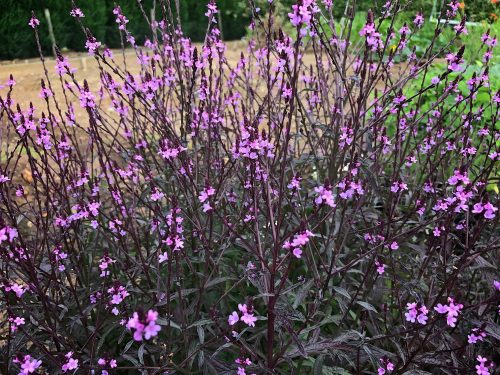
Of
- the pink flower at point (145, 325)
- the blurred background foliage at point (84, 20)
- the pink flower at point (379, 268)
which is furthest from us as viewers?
the blurred background foliage at point (84, 20)

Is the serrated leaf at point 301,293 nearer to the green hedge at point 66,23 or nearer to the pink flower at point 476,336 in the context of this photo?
the pink flower at point 476,336

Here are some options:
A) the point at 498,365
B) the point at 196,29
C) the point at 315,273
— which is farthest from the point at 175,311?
the point at 196,29

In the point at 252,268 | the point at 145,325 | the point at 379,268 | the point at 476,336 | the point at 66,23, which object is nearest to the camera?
the point at 145,325

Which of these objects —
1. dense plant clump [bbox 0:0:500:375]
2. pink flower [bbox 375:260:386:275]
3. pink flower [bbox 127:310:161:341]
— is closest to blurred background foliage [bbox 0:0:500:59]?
dense plant clump [bbox 0:0:500:375]

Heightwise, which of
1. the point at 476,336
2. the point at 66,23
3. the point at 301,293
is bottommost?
the point at 476,336

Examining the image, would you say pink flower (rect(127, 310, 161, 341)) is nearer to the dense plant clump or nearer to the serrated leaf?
the dense plant clump

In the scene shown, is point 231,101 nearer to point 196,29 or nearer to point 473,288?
point 473,288

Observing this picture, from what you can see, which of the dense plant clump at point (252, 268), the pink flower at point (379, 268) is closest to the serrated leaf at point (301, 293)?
the dense plant clump at point (252, 268)

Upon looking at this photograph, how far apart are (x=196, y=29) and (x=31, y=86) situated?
7308 mm

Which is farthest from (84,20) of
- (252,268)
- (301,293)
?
(301,293)

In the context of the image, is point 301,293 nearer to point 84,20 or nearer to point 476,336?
point 476,336

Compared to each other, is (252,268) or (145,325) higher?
(145,325)

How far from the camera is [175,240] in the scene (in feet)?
4.82

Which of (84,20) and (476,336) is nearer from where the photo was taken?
(476,336)
